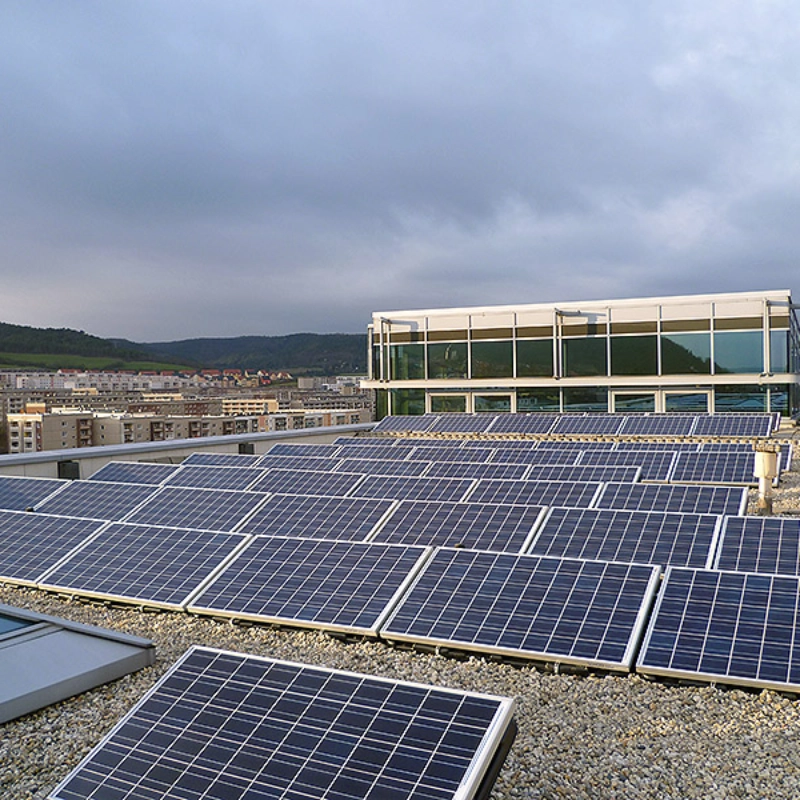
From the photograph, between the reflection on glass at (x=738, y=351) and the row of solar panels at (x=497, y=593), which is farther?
the reflection on glass at (x=738, y=351)

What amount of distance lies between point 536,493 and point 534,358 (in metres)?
22.6

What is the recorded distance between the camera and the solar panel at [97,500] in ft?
40.3

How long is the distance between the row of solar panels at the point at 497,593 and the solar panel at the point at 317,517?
3.38 feet

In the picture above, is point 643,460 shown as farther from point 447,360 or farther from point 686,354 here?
point 447,360

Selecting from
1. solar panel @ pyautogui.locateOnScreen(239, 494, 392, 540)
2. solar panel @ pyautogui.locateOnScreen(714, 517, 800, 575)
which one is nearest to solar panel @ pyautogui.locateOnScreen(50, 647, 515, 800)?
solar panel @ pyautogui.locateOnScreen(714, 517, 800, 575)

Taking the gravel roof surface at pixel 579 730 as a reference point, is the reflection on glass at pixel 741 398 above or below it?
above

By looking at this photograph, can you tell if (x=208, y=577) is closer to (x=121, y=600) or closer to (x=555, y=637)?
(x=121, y=600)

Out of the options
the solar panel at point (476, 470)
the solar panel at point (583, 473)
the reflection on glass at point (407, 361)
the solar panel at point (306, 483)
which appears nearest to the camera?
the solar panel at point (306, 483)

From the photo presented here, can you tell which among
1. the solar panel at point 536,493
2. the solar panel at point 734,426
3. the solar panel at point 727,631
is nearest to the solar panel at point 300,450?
the solar panel at point 536,493

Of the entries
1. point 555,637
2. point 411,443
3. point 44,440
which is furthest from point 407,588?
point 44,440

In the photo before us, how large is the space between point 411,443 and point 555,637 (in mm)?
18160

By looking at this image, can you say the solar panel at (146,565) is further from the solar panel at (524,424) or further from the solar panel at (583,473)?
the solar panel at (524,424)

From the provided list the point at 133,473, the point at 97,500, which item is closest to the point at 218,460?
the point at 133,473

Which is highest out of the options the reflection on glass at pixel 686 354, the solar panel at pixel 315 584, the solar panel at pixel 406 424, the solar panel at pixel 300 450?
the reflection on glass at pixel 686 354
